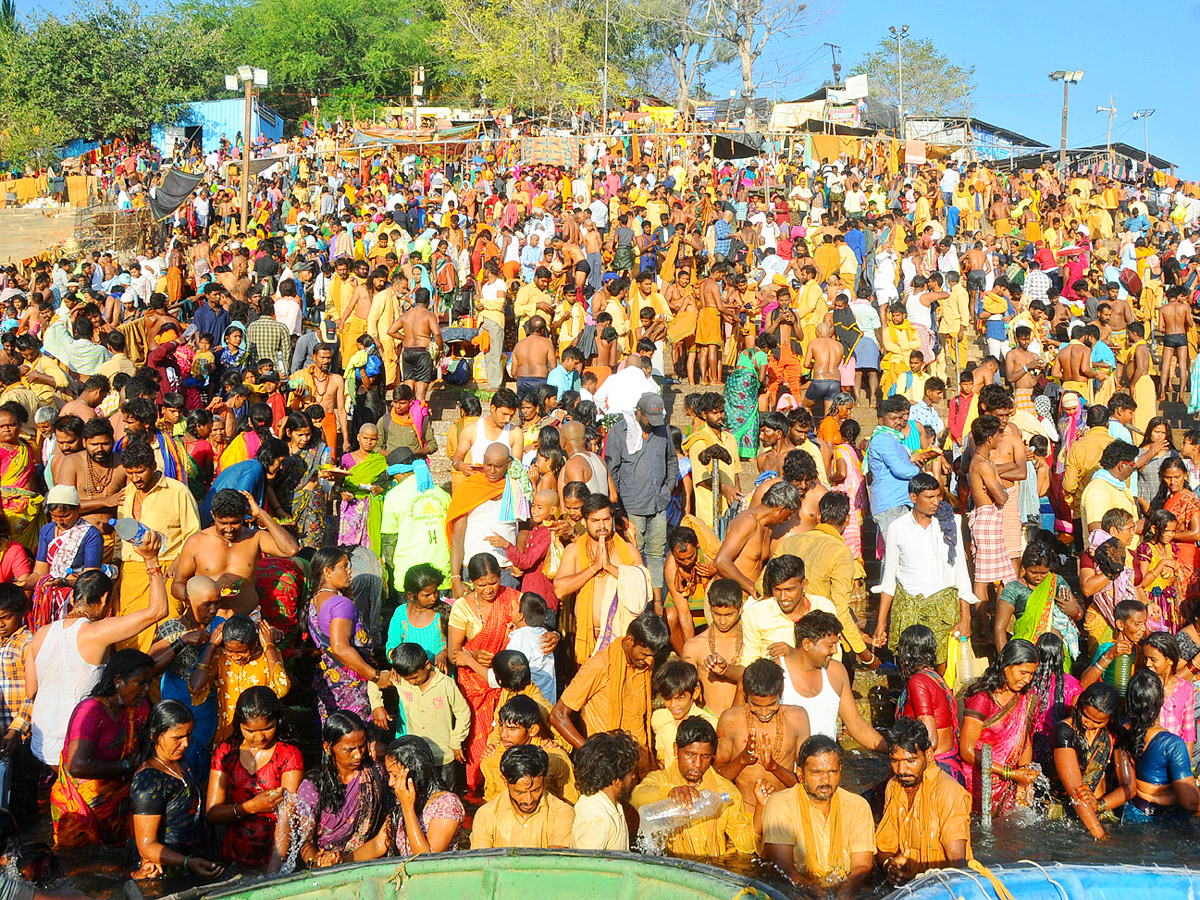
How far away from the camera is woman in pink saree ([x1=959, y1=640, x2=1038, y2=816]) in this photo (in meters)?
5.86

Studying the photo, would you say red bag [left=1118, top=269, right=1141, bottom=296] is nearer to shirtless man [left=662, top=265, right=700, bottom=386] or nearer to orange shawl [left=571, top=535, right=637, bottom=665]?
shirtless man [left=662, top=265, right=700, bottom=386]

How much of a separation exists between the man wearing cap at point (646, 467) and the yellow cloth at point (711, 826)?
9.60 ft

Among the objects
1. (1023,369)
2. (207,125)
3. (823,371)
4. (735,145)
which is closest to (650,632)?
(823,371)

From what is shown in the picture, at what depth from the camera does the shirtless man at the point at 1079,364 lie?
10.4 meters

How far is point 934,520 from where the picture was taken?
7152 millimetres

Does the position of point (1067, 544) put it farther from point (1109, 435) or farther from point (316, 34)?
point (316, 34)

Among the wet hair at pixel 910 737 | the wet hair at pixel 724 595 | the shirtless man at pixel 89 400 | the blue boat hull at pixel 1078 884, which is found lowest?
the wet hair at pixel 910 737

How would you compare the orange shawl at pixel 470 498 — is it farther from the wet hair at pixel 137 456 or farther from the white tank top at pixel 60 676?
the white tank top at pixel 60 676

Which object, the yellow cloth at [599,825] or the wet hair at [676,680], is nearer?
the yellow cloth at [599,825]

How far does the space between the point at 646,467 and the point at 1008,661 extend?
306cm

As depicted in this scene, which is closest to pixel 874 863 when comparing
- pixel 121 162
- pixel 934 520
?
pixel 934 520

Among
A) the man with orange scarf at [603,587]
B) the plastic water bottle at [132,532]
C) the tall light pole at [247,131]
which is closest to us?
the plastic water bottle at [132,532]

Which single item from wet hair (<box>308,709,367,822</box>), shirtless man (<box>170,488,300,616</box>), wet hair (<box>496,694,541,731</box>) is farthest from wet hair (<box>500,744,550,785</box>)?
shirtless man (<box>170,488,300,616</box>)

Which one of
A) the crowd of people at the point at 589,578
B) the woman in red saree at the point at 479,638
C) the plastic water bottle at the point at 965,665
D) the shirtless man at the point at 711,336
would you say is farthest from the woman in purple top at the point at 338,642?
the shirtless man at the point at 711,336
